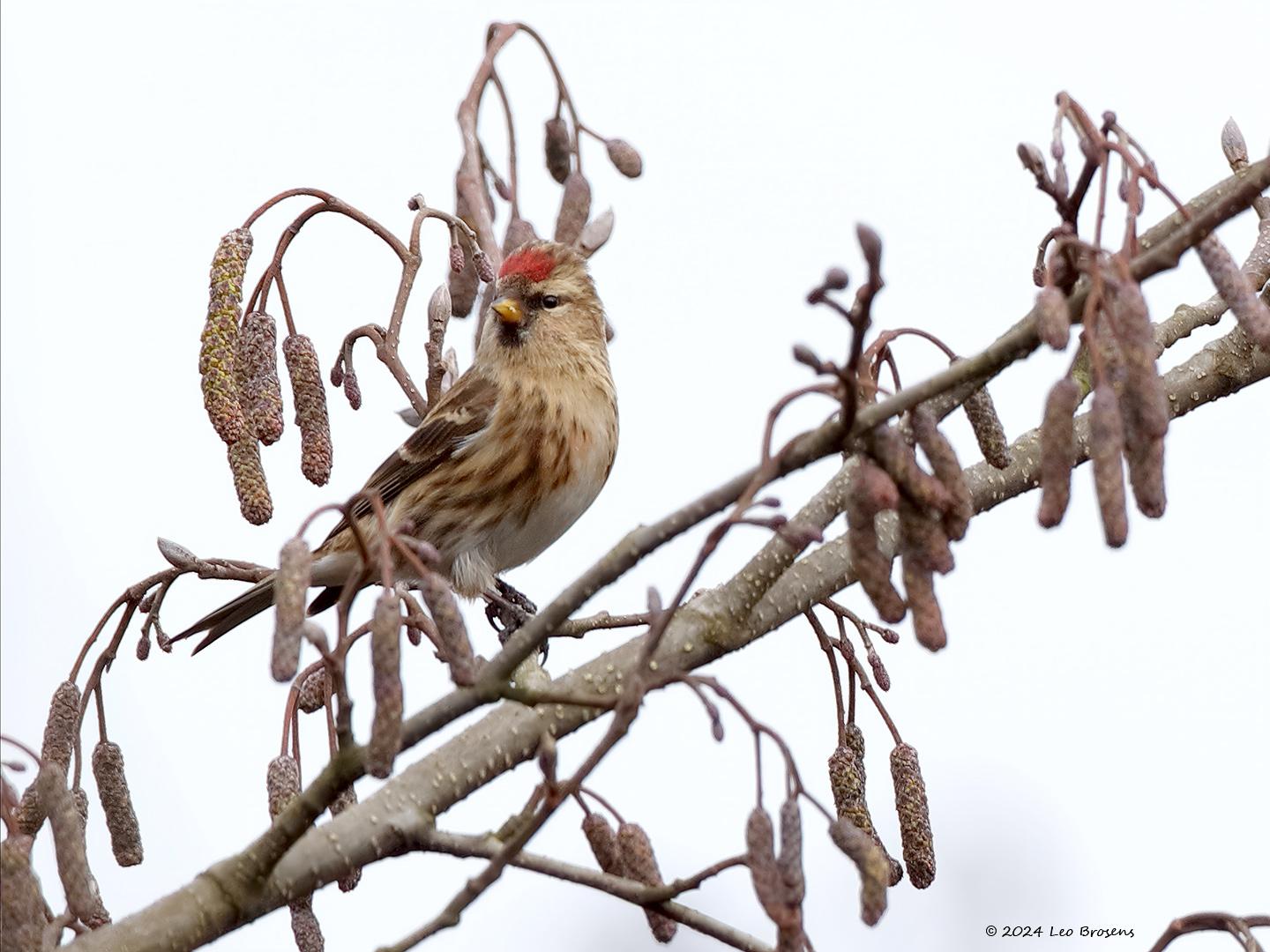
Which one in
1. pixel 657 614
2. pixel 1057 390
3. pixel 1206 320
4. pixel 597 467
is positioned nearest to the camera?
pixel 1057 390

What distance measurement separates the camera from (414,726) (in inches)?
77.4

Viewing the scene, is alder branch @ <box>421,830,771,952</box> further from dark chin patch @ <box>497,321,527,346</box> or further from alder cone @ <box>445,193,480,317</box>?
dark chin patch @ <box>497,321,527,346</box>

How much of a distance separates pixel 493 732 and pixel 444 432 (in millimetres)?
1982

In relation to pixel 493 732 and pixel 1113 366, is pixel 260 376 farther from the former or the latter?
pixel 1113 366

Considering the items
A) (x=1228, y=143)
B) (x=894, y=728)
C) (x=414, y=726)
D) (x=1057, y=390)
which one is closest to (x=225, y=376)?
(x=414, y=726)

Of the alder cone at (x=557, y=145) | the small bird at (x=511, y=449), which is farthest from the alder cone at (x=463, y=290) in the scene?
the small bird at (x=511, y=449)

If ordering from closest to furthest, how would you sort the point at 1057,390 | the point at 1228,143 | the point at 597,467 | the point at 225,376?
1. the point at 1057,390
2. the point at 225,376
3. the point at 1228,143
4. the point at 597,467

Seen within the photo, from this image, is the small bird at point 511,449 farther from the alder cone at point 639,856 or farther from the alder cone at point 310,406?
the alder cone at point 639,856

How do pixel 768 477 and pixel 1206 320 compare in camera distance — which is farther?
pixel 1206 320

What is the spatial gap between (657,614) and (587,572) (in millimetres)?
122

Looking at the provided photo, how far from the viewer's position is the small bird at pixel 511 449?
4.59 meters

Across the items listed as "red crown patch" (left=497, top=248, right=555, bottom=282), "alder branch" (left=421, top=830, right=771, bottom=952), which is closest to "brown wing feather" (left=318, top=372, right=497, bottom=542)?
"red crown patch" (left=497, top=248, right=555, bottom=282)

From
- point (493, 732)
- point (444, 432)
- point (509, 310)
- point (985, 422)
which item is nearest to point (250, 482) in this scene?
point (493, 732)

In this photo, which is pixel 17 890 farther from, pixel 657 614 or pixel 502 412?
pixel 502 412
